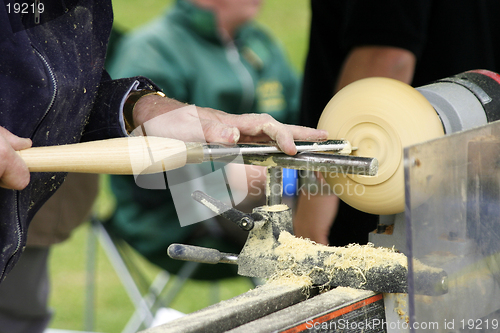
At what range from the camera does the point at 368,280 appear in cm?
83

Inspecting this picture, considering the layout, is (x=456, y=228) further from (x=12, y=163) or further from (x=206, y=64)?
(x=206, y=64)

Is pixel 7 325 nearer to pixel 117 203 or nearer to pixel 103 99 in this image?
pixel 117 203

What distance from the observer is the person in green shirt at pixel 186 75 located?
98.9 inches

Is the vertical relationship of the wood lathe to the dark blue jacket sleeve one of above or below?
below

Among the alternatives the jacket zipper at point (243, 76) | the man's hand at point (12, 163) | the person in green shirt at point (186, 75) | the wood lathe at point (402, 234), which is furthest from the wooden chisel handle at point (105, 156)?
the jacket zipper at point (243, 76)

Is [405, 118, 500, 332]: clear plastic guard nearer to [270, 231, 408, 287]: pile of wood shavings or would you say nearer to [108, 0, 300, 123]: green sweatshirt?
[270, 231, 408, 287]: pile of wood shavings

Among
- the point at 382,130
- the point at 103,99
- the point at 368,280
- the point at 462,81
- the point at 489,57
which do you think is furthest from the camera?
the point at 489,57

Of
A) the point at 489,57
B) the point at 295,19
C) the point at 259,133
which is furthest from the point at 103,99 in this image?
the point at 295,19

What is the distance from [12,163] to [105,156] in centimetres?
14

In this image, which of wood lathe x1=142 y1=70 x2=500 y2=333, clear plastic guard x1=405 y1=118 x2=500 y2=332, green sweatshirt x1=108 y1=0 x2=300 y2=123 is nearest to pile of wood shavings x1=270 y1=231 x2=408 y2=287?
wood lathe x1=142 y1=70 x2=500 y2=333

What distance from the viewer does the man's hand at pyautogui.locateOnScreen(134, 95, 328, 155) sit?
0.97 m

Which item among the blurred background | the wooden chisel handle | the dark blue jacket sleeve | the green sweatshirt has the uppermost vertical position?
the green sweatshirt

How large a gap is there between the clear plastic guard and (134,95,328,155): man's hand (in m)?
0.32

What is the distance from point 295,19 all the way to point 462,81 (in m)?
3.23
